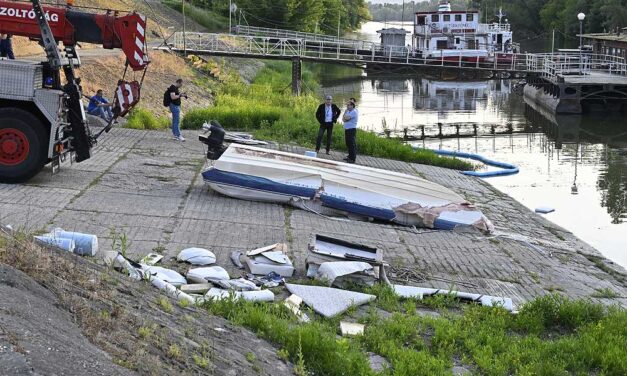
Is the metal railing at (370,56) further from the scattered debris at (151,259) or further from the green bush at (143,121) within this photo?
the scattered debris at (151,259)

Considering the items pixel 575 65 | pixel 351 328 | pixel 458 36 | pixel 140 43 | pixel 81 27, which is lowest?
pixel 351 328

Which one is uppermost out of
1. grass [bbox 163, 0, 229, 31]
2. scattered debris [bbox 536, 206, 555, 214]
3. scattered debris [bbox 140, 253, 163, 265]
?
grass [bbox 163, 0, 229, 31]

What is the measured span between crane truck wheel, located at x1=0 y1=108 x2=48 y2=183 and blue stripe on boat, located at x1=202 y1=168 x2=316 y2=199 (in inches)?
110

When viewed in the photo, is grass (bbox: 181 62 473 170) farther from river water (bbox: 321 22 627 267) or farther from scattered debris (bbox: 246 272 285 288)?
scattered debris (bbox: 246 272 285 288)

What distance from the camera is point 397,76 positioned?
228 feet

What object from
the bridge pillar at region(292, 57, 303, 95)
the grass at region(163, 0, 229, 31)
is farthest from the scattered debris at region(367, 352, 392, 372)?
the grass at region(163, 0, 229, 31)

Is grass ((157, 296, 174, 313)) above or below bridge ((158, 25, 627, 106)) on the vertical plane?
below

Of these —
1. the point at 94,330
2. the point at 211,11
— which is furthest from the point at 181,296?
the point at 211,11

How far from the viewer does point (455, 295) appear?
11.3 metres

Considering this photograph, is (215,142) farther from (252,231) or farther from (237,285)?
(237,285)

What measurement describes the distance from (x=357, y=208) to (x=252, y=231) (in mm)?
2784

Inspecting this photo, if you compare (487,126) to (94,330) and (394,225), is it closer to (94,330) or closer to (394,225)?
(394,225)

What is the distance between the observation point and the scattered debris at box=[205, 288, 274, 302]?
982 cm

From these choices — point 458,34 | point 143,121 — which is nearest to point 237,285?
point 143,121
